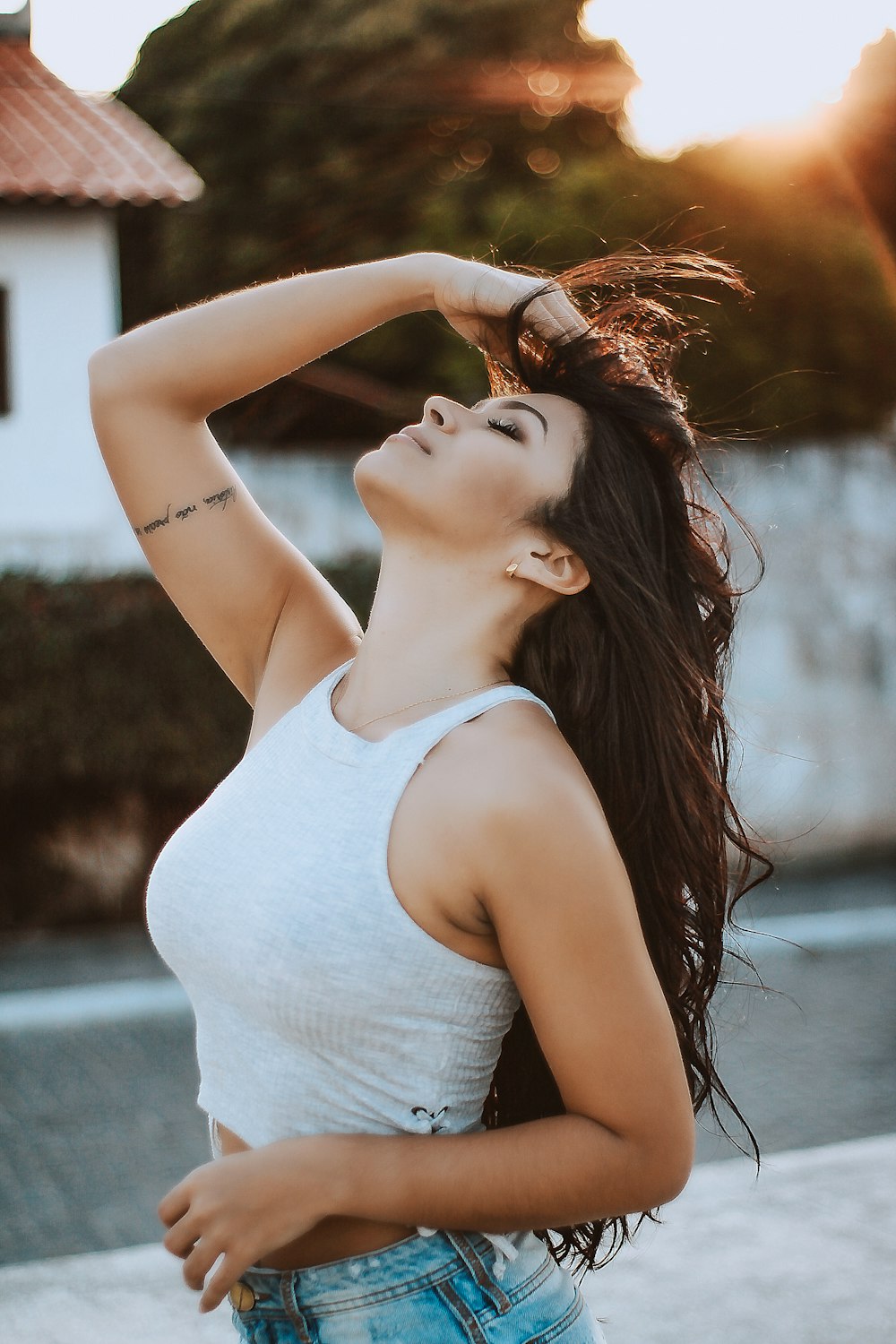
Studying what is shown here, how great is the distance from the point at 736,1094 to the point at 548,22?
16970 mm

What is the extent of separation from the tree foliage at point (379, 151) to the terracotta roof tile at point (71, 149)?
0.89m

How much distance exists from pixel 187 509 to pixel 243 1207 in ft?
3.02

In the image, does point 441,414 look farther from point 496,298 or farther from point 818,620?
point 818,620

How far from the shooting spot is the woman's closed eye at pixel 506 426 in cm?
170

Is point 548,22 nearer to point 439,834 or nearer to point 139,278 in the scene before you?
point 139,278

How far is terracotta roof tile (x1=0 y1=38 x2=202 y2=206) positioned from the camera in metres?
11.4

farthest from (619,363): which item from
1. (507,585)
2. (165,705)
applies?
(165,705)

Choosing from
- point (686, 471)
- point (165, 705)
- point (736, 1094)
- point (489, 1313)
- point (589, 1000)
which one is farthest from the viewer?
point (165, 705)

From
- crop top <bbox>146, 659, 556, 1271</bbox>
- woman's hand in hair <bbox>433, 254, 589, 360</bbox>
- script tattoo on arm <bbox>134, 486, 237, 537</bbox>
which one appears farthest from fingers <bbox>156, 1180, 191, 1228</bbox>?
woman's hand in hair <bbox>433, 254, 589, 360</bbox>

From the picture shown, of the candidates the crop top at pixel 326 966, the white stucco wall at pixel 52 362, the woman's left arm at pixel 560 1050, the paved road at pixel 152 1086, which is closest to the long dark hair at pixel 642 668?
the crop top at pixel 326 966

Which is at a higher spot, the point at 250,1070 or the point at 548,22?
the point at 548,22

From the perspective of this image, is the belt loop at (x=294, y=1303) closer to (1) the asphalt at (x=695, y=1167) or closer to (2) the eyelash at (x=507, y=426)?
(1) the asphalt at (x=695, y=1167)

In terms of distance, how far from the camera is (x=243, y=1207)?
1.30 meters

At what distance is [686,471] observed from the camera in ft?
5.90
